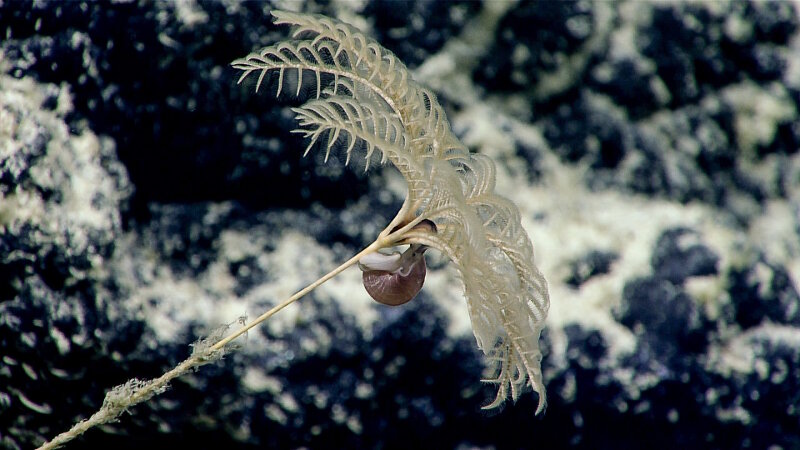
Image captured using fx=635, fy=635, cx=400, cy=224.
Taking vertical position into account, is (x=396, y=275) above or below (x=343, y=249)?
above

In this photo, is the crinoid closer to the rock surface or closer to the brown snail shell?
the brown snail shell

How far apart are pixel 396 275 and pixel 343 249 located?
716 millimetres

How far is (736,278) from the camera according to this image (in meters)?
2.46

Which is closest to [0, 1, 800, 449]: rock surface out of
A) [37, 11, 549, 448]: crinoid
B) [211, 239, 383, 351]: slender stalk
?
[211, 239, 383, 351]: slender stalk

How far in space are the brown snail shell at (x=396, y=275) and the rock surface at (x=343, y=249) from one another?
0.96 feet

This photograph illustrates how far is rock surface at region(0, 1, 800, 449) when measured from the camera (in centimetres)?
183

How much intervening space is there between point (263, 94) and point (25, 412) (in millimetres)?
1192

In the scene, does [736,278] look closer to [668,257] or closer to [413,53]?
[668,257]

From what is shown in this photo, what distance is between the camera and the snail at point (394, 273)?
58.6 inches

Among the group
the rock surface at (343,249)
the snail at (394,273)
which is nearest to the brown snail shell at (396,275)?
the snail at (394,273)

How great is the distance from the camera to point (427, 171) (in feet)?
4.65

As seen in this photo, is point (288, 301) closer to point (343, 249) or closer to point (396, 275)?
point (396, 275)

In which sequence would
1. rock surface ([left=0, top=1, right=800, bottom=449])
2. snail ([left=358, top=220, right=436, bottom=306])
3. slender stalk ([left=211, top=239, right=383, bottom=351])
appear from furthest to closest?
rock surface ([left=0, top=1, right=800, bottom=449])
snail ([left=358, top=220, right=436, bottom=306])
slender stalk ([left=211, top=239, right=383, bottom=351])

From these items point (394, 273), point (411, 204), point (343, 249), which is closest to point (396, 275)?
point (394, 273)
